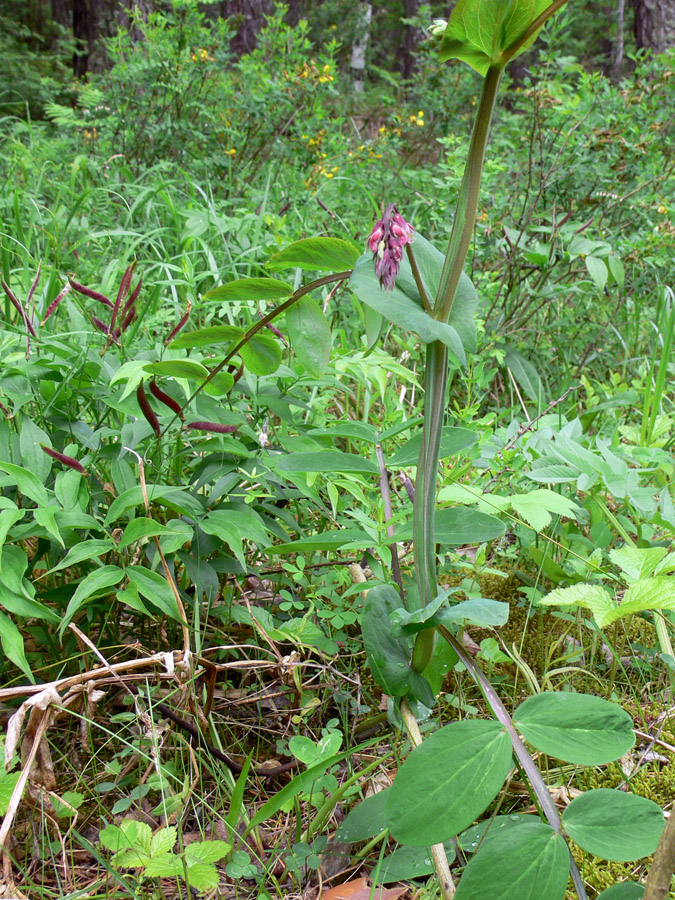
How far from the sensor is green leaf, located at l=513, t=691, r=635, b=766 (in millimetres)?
657

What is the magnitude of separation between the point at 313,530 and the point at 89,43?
26.7 feet

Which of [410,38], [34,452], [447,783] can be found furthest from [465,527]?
[410,38]

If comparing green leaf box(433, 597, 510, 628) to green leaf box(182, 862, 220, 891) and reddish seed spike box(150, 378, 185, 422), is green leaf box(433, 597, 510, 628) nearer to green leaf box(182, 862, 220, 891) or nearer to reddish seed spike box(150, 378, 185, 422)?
green leaf box(182, 862, 220, 891)

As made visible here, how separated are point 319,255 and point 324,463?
333 mm

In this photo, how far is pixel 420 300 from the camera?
808 millimetres

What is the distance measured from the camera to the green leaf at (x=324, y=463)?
996mm

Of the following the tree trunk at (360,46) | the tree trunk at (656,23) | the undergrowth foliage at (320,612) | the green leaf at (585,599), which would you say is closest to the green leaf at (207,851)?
the undergrowth foliage at (320,612)

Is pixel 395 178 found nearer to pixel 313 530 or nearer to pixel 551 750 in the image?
pixel 313 530

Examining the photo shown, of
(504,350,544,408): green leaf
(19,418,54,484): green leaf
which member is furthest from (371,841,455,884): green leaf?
(504,350,544,408): green leaf

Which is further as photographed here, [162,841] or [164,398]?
[164,398]

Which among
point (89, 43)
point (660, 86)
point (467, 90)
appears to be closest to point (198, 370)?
point (660, 86)

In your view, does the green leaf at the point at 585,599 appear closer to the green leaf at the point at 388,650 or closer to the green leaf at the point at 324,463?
the green leaf at the point at 388,650

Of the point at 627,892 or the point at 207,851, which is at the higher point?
the point at 627,892

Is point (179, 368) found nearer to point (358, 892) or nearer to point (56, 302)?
point (56, 302)
